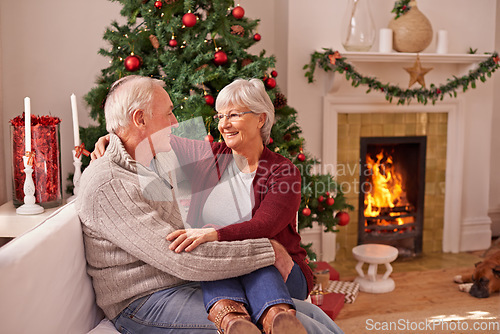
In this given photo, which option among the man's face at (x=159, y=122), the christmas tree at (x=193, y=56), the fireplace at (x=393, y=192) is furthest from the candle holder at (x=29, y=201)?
the fireplace at (x=393, y=192)

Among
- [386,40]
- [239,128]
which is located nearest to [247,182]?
[239,128]

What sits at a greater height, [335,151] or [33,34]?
[33,34]

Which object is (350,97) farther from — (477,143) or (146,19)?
(146,19)

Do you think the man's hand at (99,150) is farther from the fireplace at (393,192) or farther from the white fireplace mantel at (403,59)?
the fireplace at (393,192)

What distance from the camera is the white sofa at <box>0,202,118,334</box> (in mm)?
1154

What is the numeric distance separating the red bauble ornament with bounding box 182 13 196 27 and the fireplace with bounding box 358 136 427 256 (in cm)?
189

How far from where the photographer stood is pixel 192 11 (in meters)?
2.54

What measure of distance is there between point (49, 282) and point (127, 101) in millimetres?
638

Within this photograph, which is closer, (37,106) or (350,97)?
(37,106)

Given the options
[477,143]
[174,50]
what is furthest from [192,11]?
[477,143]

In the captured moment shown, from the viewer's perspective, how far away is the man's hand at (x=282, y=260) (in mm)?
1634

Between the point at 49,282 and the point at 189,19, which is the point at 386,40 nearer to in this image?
the point at 189,19

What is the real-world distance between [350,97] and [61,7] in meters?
2.11

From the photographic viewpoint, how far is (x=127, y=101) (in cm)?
165
